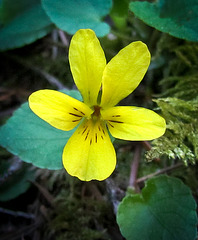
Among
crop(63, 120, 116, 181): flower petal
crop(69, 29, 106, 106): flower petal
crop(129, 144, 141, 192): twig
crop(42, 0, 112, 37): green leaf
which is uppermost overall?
crop(69, 29, 106, 106): flower petal

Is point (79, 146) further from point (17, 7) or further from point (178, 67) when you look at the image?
point (17, 7)

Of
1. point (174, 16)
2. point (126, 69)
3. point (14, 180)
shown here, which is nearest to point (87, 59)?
point (126, 69)

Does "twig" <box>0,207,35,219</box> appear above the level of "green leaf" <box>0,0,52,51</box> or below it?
below

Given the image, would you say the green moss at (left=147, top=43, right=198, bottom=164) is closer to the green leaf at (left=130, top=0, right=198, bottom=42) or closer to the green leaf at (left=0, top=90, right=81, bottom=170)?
the green leaf at (left=130, top=0, right=198, bottom=42)

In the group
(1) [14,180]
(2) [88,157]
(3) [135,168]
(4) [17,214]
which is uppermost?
(2) [88,157]

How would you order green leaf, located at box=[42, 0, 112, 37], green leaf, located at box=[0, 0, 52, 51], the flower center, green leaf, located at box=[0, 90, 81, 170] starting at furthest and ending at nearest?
green leaf, located at box=[0, 0, 52, 51] → green leaf, located at box=[42, 0, 112, 37] → green leaf, located at box=[0, 90, 81, 170] → the flower center

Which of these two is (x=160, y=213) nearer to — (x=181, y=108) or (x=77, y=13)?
(x=181, y=108)

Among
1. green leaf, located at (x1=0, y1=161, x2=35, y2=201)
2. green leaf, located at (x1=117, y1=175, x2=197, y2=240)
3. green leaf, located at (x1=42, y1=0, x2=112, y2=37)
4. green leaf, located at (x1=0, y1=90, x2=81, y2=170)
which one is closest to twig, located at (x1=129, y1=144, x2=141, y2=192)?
green leaf, located at (x1=117, y1=175, x2=197, y2=240)
